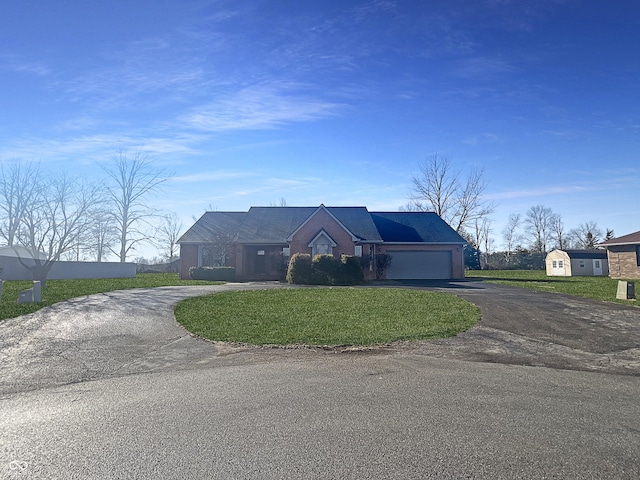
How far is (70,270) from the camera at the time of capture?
1289 inches

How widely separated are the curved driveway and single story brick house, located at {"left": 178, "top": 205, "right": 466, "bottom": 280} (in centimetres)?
2078

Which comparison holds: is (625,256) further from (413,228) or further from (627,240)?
(413,228)

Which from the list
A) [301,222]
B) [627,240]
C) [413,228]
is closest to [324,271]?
[301,222]

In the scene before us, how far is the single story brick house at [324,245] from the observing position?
30.2 meters

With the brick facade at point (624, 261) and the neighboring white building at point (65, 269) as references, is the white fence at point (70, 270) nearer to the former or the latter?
the neighboring white building at point (65, 269)

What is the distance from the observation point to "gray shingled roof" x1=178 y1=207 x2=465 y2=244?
32.5 meters

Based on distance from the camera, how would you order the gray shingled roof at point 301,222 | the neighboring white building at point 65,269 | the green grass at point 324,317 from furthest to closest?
1. the gray shingled roof at point 301,222
2. the neighboring white building at point 65,269
3. the green grass at point 324,317

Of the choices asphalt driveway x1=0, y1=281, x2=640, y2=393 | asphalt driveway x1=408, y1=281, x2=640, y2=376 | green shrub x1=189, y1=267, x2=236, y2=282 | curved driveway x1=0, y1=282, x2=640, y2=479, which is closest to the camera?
curved driveway x1=0, y1=282, x2=640, y2=479

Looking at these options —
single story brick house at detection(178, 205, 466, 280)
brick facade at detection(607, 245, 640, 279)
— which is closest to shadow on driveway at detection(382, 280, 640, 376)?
single story brick house at detection(178, 205, 466, 280)

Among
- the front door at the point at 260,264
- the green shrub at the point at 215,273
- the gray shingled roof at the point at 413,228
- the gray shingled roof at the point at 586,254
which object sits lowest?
the green shrub at the point at 215,273

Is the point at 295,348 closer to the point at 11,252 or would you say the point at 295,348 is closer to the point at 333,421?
the point at 333,421

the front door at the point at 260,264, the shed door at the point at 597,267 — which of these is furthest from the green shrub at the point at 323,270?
the shed door at the point at 597,267

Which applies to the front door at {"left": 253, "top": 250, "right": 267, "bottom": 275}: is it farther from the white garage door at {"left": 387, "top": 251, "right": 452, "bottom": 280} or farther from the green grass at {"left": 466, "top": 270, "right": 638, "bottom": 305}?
the green grass at {"left": 466, "top": 270, "right": 638, "bottom": 305}

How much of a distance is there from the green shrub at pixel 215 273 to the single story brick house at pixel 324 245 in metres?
1.07
